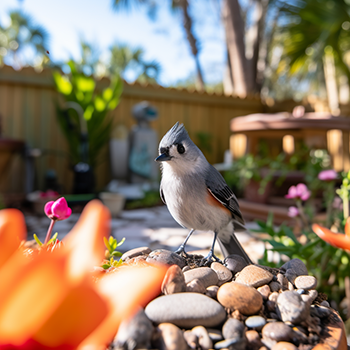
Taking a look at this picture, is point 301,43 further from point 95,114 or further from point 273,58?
point 273,58

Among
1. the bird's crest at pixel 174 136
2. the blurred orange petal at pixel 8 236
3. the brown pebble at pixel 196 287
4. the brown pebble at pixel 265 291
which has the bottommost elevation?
the brown pebble at pixel 265 291

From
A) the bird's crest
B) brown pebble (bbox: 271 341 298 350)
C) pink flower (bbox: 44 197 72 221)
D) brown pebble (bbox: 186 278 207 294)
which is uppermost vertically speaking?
the bird's crest

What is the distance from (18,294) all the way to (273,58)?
20.9 m

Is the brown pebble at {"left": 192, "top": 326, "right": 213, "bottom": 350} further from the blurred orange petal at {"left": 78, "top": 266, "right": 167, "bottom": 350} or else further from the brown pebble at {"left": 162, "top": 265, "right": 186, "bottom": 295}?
the blurred orange petal at {"left": 78, "top": 266, "right": 167, "bottom": 350}

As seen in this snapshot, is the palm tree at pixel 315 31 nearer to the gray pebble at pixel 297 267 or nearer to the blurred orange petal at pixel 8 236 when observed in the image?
the gray pebble at pixel 297 267

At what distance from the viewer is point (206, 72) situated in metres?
22.2

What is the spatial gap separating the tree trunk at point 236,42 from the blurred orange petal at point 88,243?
705 centimetres

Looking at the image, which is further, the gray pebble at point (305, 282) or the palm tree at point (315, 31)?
the palm tree at point (315, 31)

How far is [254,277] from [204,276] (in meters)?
0.15

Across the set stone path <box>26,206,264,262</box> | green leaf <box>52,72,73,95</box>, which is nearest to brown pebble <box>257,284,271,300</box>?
stone path <box>26,206,264,262</box>

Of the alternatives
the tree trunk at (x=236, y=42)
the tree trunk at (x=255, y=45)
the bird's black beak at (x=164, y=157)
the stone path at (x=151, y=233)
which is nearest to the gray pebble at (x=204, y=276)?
the bird's black beak at (x=164, y=157)

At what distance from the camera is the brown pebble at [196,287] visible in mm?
766

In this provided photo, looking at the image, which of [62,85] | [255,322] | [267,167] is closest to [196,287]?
[255,322]

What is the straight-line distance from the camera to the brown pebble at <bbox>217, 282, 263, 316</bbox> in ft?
2.33
